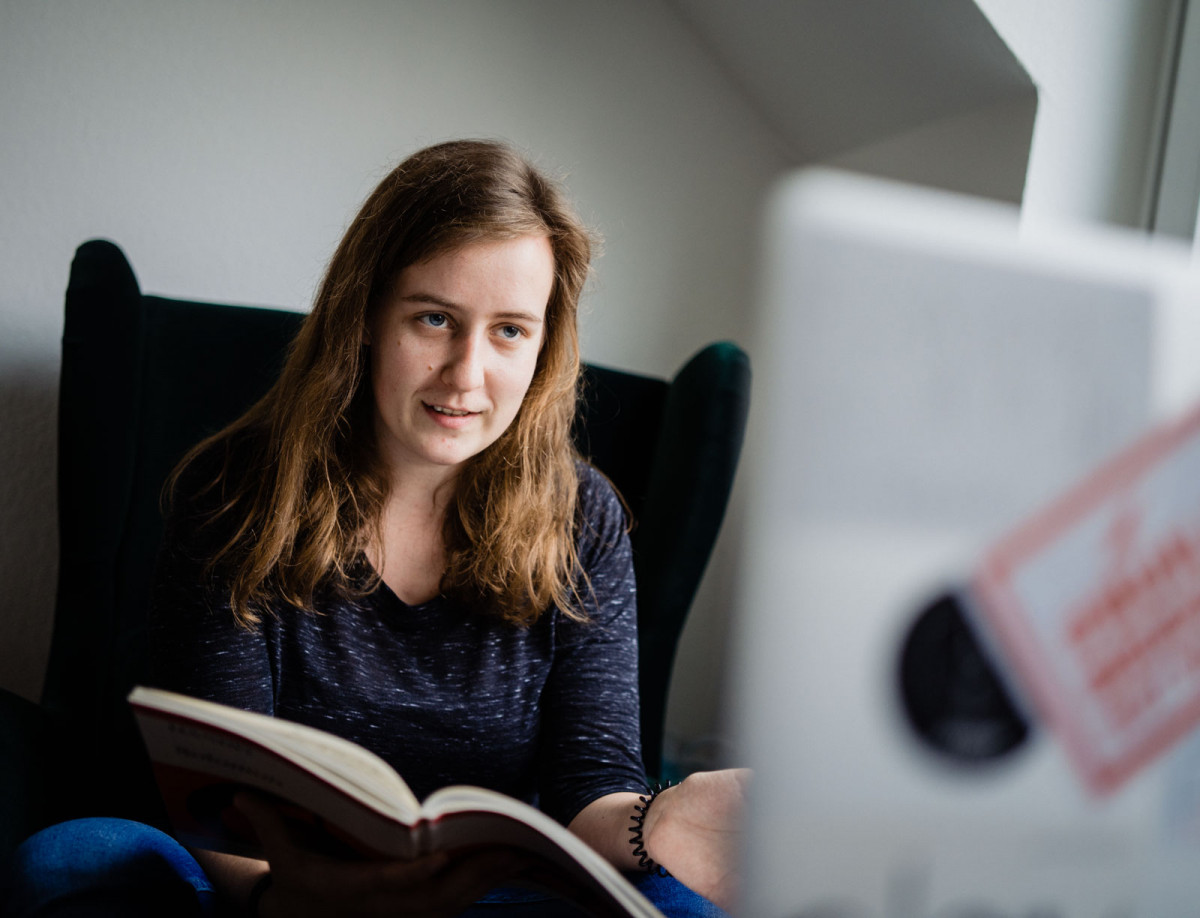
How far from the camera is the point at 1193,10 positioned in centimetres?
132

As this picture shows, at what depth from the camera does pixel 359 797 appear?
0.52 metres

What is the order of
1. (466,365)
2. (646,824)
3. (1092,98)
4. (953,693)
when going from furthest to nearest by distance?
(1092,98) → (466,365) → (646,824) → (953,693)

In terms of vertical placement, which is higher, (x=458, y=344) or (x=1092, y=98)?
(x=1092, y=98)

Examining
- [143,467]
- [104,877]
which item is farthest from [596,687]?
[143,467]

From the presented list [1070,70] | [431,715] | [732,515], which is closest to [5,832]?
[431,715]

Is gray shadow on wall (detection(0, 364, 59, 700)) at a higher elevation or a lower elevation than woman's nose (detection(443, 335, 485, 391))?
lower

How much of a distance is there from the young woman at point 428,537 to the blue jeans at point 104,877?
74 mm

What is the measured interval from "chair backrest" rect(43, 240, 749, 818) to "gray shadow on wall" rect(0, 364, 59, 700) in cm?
26

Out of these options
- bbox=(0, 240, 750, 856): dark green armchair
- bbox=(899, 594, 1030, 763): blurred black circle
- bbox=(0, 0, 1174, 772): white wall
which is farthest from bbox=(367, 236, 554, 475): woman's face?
bbox=(899, 594, 1030, 763): blurred black circle

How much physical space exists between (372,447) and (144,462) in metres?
0.50

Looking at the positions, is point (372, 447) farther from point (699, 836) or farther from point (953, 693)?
point (953, 693)

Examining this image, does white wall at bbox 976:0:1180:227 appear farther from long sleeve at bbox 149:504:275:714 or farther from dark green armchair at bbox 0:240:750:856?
long sleeve at bbox 149:504:275:714

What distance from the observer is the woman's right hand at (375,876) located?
0.58 m

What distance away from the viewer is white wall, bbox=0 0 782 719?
1.44 meters
